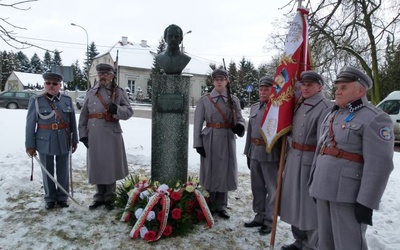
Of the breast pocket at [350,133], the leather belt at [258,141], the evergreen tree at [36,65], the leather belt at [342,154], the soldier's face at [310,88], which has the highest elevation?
the evergreen tree at [36,65]

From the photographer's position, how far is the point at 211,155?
4.29 metres

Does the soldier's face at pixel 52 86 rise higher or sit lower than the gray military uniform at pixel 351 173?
higher

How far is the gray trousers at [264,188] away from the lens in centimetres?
389

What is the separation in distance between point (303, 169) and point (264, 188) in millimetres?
1023

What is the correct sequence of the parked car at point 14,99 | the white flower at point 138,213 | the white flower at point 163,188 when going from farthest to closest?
the parked car at point 14,99 < the white flower at point 163,188 < the white flower at point 138,213

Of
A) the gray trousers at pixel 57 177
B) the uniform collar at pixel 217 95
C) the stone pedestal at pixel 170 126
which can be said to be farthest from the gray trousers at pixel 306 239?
the gray trousers at pixel 57 177

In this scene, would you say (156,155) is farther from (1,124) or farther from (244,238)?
(1,124)

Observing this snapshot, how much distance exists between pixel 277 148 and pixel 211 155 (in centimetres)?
90

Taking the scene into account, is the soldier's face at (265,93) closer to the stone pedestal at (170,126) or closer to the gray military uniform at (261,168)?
the gray military uniform at (261,168)

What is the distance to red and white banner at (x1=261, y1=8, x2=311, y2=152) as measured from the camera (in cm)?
343

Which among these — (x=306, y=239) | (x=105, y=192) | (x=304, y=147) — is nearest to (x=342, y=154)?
(x=304, y=147)

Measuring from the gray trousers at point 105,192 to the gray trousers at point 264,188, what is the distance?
191cm

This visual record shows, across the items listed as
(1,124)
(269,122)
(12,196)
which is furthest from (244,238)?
(1,124)

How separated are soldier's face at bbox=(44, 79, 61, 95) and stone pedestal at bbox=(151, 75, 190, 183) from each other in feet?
4.46
